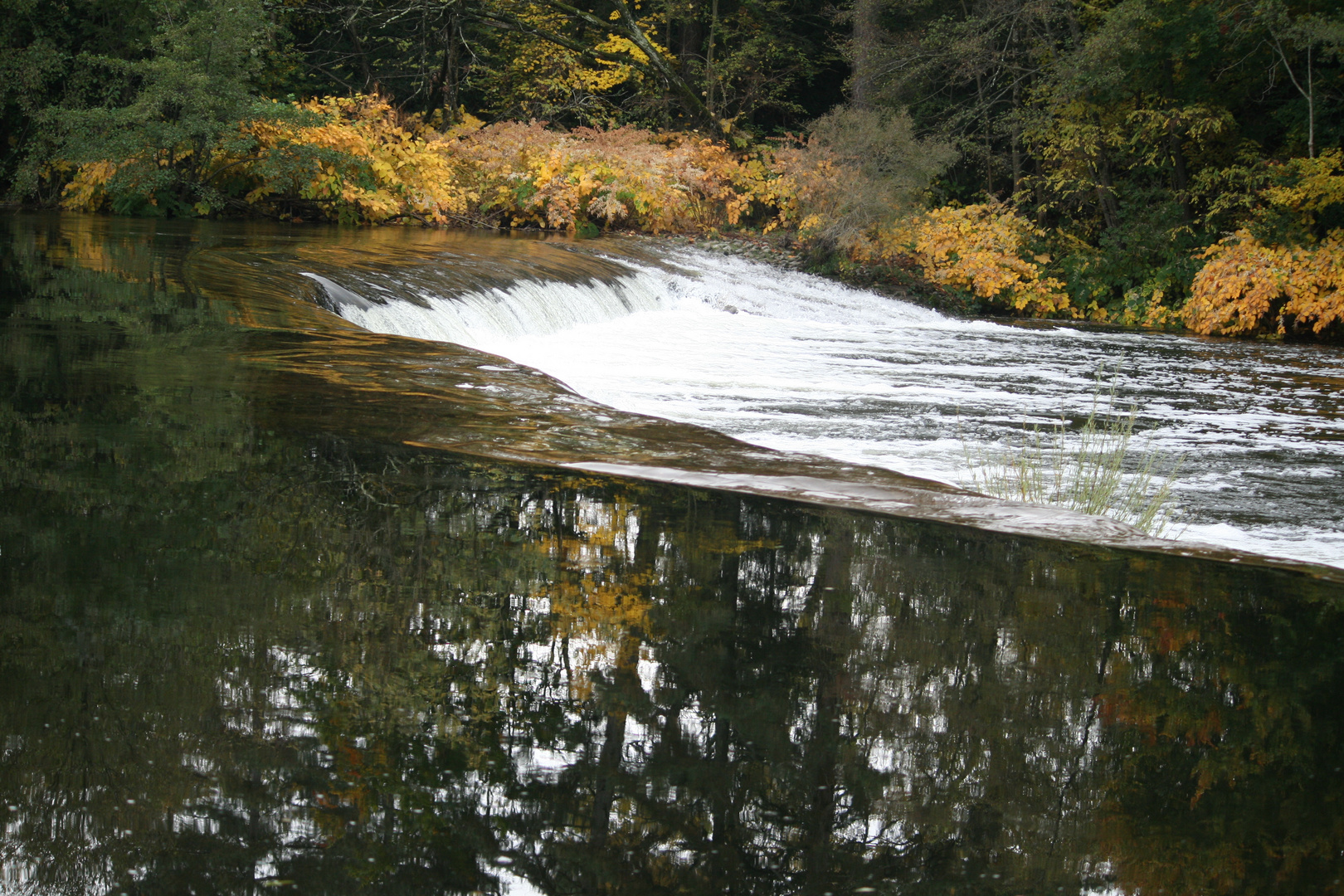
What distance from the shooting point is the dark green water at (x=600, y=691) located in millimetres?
2553

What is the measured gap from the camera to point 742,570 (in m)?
4.52

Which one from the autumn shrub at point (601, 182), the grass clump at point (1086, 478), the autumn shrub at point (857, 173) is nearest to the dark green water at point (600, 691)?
the grass clump at point (1086, 478)

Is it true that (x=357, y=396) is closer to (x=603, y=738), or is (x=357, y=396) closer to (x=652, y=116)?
(x=603, y=738)

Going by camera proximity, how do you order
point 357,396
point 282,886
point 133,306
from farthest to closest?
point 133,306 < point 357,396 < point 282,886

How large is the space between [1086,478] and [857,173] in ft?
43.5

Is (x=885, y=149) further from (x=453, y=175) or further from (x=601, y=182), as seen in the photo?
(x=453, y=175)

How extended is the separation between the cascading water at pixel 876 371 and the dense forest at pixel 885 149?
1961 mm

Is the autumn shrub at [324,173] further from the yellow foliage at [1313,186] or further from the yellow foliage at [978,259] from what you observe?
the yellow foliage at [1313,186]

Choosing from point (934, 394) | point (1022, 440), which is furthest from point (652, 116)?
point (1022, 440)

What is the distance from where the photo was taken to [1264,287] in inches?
647

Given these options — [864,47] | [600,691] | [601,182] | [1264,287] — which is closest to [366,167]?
[601,182]

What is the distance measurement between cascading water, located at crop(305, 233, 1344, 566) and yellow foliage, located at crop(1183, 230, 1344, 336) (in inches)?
40.7

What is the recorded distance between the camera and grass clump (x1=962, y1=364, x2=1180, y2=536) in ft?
19.4

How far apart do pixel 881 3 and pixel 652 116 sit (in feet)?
23.9
